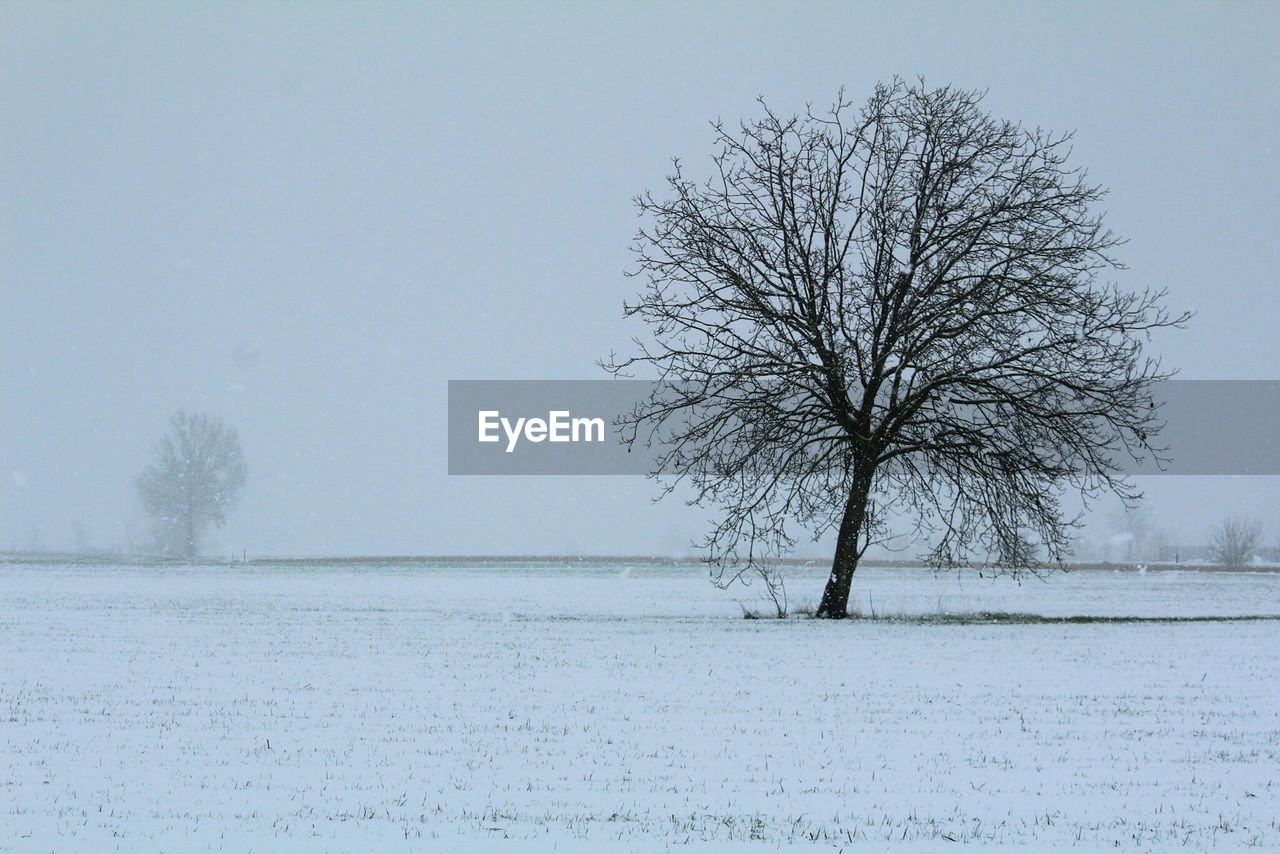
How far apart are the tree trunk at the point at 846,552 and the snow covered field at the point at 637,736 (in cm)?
161

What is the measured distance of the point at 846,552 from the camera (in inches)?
1063

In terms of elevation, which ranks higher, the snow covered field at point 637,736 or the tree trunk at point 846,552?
the tree trunk at point 846,552

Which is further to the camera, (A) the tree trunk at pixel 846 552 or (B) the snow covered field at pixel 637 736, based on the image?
(A) the tree trunk at pixel 846 552

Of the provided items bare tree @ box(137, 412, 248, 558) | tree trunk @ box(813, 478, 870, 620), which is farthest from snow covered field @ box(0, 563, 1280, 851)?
bare tree @ box(137, 412, 248, 558)

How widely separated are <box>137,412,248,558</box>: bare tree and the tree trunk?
74357 millimetres

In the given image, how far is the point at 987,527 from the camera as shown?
25.5 meters

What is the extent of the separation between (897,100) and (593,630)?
13.5m

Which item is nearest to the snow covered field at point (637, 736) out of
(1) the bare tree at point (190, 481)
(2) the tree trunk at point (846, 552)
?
(2) the tree trunk at point (846, 552)

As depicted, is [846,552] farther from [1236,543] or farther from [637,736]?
[1236,543]

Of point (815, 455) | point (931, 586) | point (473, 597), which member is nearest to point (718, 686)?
point (815, 455)

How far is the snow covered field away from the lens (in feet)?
27.3

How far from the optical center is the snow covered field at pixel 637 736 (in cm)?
832

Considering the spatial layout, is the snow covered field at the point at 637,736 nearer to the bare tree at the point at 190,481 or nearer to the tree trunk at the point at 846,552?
the tree trunk at the point at 846,552

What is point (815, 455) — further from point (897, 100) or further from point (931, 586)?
point (931, 586)
